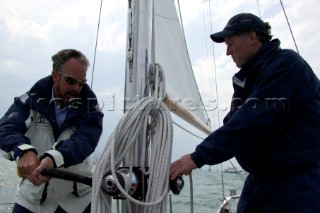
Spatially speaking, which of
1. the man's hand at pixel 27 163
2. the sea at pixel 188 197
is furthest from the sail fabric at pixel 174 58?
the man's hand at pixel 27 163

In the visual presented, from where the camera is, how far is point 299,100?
73.7 inches

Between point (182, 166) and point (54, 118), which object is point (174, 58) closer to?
point (54, 118)

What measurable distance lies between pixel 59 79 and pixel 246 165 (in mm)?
1194

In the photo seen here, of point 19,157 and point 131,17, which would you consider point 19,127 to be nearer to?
point 19,157

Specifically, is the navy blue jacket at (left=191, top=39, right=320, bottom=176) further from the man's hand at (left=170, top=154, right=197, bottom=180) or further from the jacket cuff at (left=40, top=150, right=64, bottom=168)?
the jacket cuff at (left=40, top=150, right=64, bottom=168)

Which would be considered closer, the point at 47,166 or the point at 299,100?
the point at 47,166

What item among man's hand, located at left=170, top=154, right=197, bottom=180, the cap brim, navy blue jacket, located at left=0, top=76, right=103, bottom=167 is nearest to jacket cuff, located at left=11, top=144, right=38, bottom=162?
navy blue jacket, located at left=0, top=76, right=103, bottom=167

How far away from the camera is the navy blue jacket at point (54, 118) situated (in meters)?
2.06

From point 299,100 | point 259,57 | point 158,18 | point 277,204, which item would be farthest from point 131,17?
point 158,18

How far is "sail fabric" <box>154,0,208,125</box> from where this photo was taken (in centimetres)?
360

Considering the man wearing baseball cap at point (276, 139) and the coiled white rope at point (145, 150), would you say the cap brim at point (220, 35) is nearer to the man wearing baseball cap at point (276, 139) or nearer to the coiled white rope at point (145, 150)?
the man wearing baseball cap at point (276, 139)

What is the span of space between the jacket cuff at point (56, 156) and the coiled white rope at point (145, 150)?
0.25 m

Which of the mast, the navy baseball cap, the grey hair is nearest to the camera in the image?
the mast

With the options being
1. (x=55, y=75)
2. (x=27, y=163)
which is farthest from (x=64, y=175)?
(x=55, y=75)
